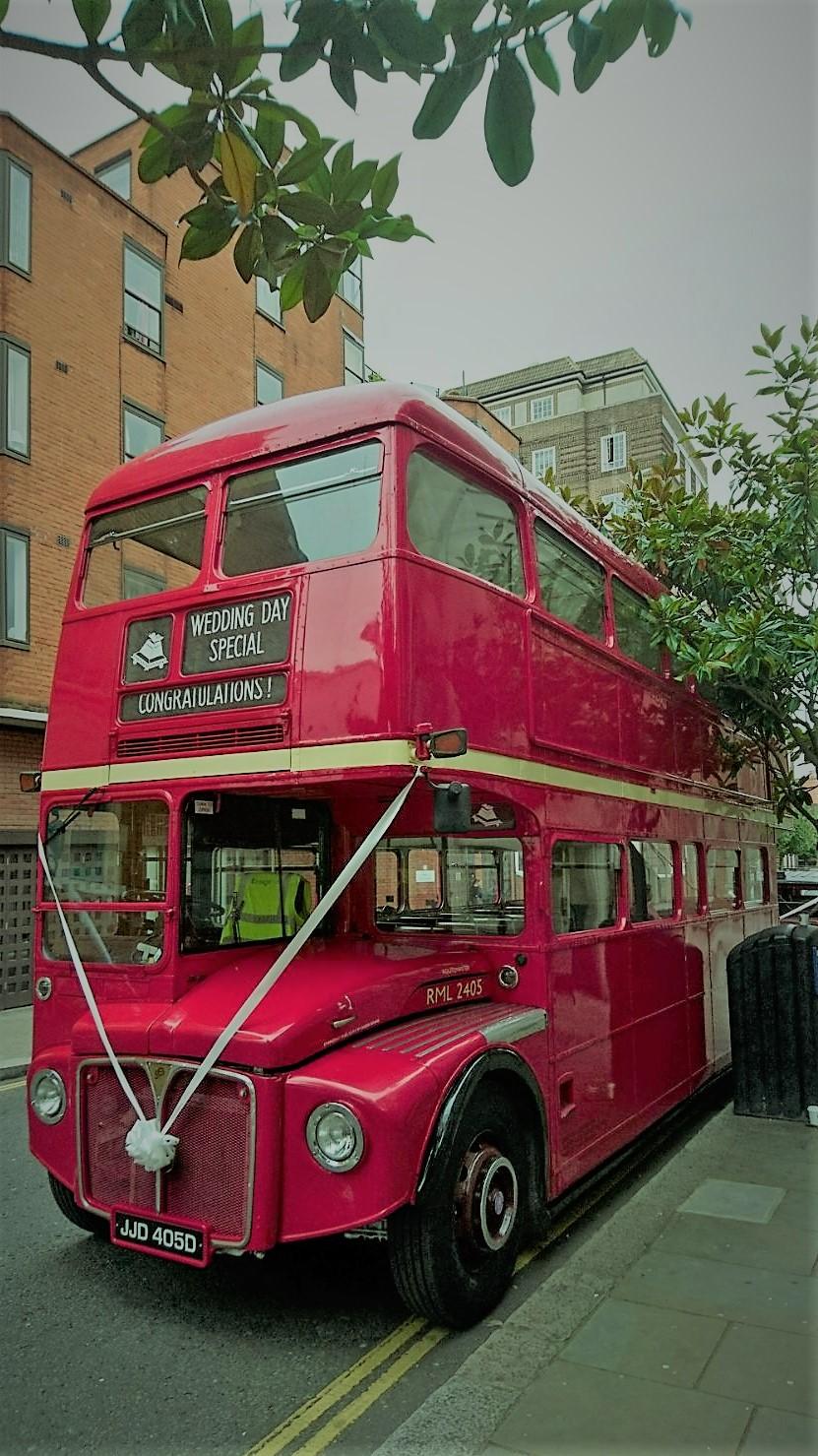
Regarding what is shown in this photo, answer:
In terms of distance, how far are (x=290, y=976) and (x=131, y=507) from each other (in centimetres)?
262

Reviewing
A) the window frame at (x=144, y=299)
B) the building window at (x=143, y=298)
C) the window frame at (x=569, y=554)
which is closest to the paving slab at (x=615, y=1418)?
the window frame at (x=569, y=554)

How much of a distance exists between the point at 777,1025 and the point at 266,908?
4.07 m

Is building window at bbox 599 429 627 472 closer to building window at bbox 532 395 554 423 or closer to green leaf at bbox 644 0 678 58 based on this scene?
building window at bbox 532 395 554 423

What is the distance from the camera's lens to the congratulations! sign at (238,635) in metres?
4.40

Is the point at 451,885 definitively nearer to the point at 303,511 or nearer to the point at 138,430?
the point at 303,511

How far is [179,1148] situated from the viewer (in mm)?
4027

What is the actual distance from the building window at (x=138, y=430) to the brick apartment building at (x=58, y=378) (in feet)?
0.09

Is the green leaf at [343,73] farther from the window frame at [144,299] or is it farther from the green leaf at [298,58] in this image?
the window frame at [144,299]

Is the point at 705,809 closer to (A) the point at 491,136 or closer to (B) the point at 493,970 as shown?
(B) the point at 493,970

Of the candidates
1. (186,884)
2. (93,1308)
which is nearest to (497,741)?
(186,884)

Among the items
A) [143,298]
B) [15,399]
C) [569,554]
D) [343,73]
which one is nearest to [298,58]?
[343,73]

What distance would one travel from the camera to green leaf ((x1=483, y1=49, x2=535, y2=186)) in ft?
5.58

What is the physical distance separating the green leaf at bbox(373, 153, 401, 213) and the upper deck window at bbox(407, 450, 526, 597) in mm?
2348

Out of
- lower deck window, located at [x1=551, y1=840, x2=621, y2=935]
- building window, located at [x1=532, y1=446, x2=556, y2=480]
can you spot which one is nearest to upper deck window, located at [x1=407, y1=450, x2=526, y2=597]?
lower deck window, located at [x1=551, y1=840, x2=621, y2=935]
